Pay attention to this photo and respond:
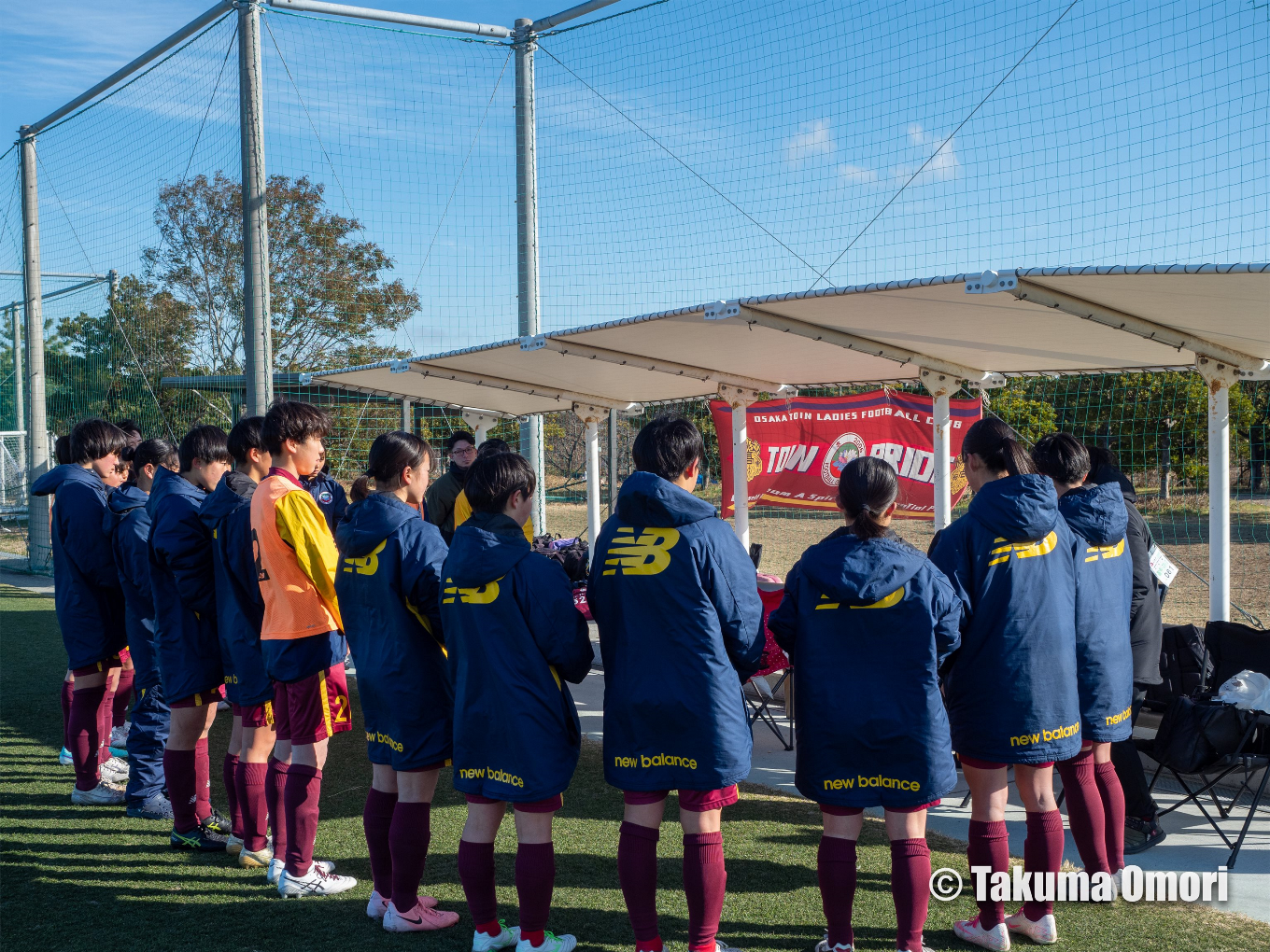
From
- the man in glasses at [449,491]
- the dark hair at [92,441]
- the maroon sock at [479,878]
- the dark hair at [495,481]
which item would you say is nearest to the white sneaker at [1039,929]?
the maroon sock at [479,878]

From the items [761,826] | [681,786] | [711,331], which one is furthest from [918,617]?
[711,331]

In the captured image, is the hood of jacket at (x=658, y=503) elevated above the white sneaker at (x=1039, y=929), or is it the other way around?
the hood of jacket at (x=658, y=503)

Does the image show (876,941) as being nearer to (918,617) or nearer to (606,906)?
(606,906)

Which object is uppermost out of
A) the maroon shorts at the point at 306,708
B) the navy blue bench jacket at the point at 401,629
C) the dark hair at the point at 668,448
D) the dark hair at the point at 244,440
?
the dark hair at the point at 244,440

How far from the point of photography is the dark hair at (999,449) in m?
3.05

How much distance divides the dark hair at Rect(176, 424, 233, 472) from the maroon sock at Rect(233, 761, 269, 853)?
50.1 inches

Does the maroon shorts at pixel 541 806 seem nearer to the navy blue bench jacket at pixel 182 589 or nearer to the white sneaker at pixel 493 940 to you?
the white sneaker at pixel 493 940

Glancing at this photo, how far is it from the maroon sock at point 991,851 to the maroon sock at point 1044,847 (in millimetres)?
114

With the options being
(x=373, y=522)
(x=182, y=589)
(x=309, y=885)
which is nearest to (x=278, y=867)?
(x=309, y=885)

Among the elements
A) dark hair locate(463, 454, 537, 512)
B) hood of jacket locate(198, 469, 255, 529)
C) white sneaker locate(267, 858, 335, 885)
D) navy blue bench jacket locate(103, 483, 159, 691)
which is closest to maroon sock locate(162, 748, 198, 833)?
white sneaker locate(267, 858, 335, 885)

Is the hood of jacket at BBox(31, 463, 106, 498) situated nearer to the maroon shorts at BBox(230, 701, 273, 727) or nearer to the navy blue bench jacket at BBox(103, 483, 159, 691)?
the navy blue bench jacket at BBox(103, 483, 159, 691)

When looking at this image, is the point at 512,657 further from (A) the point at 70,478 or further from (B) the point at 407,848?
(A) the point at 70,478

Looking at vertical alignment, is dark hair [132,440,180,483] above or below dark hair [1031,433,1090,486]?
above

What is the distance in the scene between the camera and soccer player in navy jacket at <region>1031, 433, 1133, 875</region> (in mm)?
3178
